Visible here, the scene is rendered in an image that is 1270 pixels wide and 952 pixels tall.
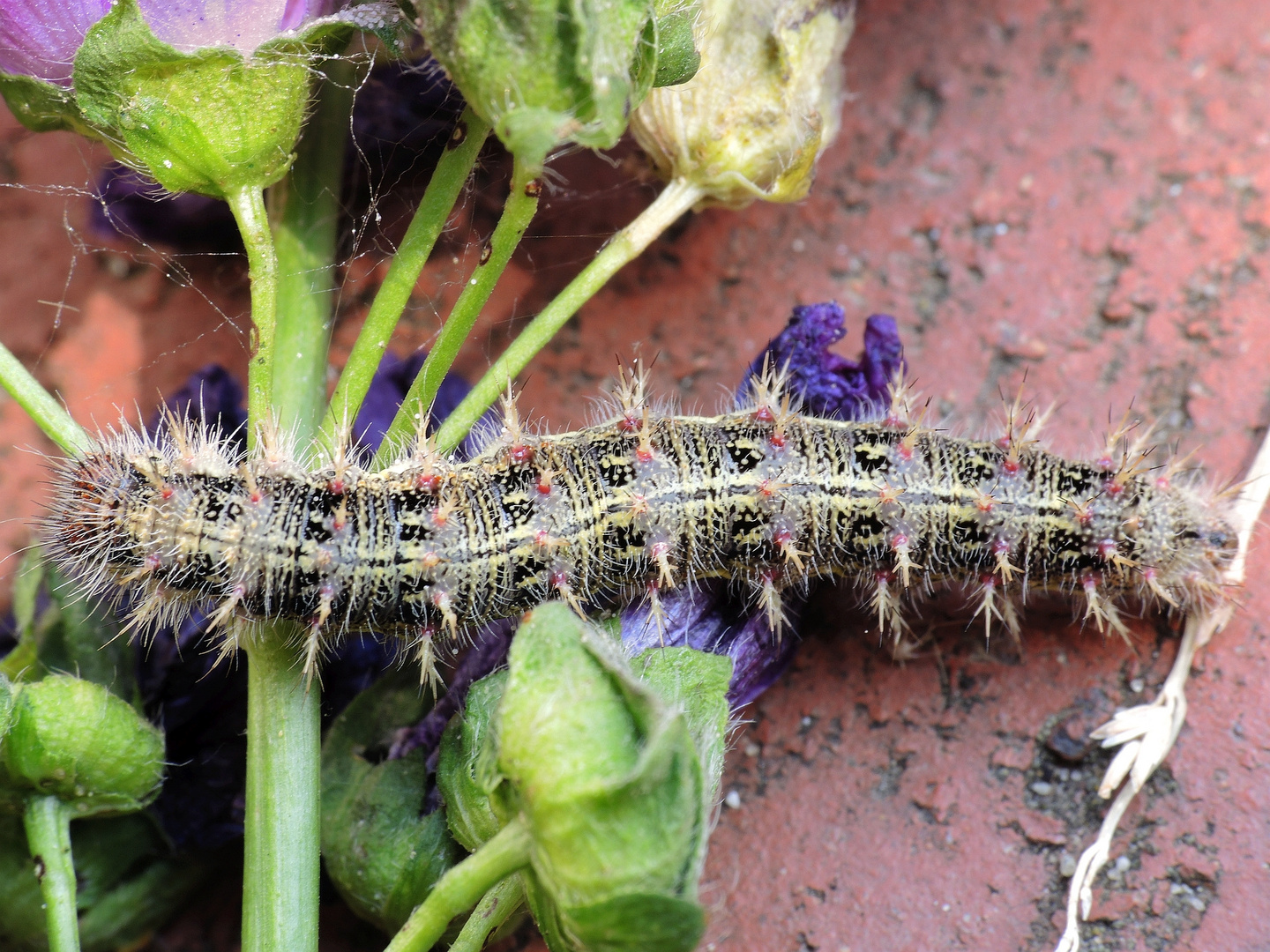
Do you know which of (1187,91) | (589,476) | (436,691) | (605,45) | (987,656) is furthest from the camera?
(1187,91)

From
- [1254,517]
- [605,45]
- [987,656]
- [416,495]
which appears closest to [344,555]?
[416,495]

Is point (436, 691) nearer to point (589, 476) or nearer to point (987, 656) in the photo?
point (589, 476)

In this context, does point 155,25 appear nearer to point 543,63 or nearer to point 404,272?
point 404,272

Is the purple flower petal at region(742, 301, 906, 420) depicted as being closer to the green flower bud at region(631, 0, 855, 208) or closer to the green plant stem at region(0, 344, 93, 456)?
the green flower bud at region(631, 0, 855, 208)

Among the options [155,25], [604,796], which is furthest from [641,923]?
[155,25]

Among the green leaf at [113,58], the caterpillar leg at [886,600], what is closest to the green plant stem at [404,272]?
the green leaf at [113,58]

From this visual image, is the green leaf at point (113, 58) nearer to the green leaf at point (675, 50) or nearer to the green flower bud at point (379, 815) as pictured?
the green leaf at point (675, 50)
